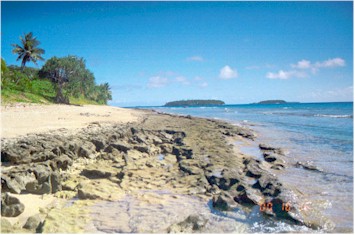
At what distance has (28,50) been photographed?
2281 inches

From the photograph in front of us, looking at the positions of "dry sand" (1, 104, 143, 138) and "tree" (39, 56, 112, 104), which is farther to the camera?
"tree" (39, 56, 112, 104)

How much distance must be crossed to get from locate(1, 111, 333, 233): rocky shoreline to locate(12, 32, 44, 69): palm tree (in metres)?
51.4

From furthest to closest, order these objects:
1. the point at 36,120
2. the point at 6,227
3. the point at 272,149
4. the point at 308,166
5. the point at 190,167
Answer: the point at 36,120 < the point at 272,149 < the point at 308,166 < the point at 190,167 < the point at 6,227

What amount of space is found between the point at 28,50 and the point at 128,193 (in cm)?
5792

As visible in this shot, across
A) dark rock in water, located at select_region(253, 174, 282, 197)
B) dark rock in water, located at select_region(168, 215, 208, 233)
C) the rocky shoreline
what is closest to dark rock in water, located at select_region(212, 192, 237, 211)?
the rocky shoreline

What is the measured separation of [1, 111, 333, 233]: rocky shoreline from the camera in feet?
24.0

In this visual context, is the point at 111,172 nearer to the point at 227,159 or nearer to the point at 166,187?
the point at 166,187

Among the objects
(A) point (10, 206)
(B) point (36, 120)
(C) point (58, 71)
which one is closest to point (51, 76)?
(C) point (58, 71)

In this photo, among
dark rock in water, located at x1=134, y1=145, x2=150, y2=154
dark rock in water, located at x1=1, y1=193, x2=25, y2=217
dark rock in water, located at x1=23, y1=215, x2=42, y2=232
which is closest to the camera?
dark rock in water, located at x1=23, y1=215, x2=42, y2=232

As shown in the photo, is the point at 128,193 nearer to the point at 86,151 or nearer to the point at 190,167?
the point at 190,167

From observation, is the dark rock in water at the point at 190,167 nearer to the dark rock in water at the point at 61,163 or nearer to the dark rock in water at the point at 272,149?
the dark rock in water at the point at 61,163

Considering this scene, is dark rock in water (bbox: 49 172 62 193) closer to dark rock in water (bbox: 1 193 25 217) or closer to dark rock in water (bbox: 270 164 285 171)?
dark rock in water (bbox: 1 193 25 217)

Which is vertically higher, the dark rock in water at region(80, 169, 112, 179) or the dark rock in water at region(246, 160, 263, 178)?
the dark rock in water at region(80, 169, 112, 179)

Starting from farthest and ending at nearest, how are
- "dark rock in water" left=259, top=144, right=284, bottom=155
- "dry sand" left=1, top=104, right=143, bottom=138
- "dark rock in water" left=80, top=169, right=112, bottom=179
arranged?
"dark rock in water" left=259, top=144, right=284, bottom=155
"dry sand" left=1, top=104, right=143, bottom=138
"dark rock in water" left=80, top=169, right=112, bottom=179
